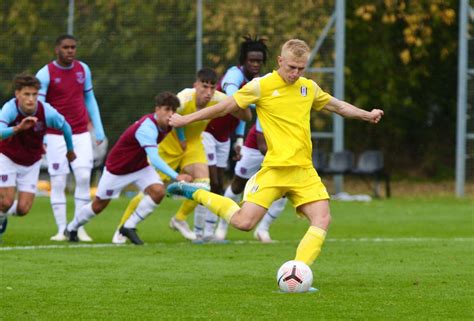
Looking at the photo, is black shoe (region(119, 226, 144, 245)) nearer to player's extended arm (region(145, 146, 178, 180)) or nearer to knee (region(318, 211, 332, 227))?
player's extended arm (region(145, 146, 178, 180))

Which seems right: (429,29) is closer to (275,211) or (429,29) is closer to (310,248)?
(275,211)

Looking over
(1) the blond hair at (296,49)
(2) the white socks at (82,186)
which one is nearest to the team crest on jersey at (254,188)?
(1) the blond hair at (296,49)

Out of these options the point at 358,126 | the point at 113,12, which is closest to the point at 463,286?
the point at 113,12

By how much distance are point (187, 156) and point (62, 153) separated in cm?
160

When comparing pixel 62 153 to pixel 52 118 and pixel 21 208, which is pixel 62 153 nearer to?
pixel 21 208

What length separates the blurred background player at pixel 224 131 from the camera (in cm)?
1409

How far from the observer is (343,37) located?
24484 mm

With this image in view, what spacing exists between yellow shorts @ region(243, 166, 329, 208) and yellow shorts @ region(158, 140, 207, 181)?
13.8 feet

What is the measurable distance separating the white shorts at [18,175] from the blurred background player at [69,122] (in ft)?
2.97

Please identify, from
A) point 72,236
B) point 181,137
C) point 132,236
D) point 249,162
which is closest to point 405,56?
point 249,162

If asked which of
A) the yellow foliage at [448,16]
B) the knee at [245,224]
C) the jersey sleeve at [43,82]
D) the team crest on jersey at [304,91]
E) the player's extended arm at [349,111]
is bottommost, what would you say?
the knee at [245,224]

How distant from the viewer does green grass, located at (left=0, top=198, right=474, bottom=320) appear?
8414 millimetres

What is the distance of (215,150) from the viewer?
15.2 meters

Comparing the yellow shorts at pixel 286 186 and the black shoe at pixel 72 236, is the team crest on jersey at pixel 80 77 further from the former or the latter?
the yellow shorts at pixel 286 186
